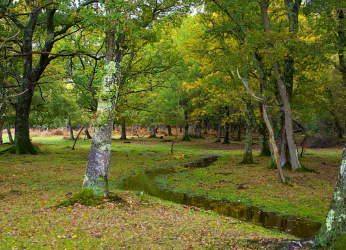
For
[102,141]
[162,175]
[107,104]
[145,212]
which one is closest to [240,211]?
[145,212]

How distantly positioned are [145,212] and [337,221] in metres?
5.17

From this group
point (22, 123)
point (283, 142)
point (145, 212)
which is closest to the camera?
point (145, 212)

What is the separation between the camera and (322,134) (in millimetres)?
31859

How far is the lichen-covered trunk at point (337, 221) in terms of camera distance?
4.11 metres

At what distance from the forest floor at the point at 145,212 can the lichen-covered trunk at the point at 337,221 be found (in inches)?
Result: 42.6

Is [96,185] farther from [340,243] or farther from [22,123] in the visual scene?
[22,123]

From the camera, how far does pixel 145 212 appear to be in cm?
767

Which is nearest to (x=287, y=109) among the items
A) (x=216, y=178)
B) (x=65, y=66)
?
(x=216, y=178)

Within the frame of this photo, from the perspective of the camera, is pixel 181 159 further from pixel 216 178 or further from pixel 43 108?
pixel 43 108

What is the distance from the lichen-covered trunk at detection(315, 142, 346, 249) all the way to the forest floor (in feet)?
3.55

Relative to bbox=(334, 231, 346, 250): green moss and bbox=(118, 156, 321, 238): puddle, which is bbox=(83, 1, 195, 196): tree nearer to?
bbox=(118, 156, 321, 238): puddle

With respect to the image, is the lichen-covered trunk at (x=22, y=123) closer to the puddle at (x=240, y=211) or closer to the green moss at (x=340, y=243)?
the puddle at (x=240, y=211)

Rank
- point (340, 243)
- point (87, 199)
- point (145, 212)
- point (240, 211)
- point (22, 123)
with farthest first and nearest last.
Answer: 1. point (22, 123)
2. point (240, 211)
3. point (87, 199)
4. point (145, 212)
5. point (340, 243)

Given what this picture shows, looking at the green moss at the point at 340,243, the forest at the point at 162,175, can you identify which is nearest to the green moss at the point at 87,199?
the forest at the point at 162,175
